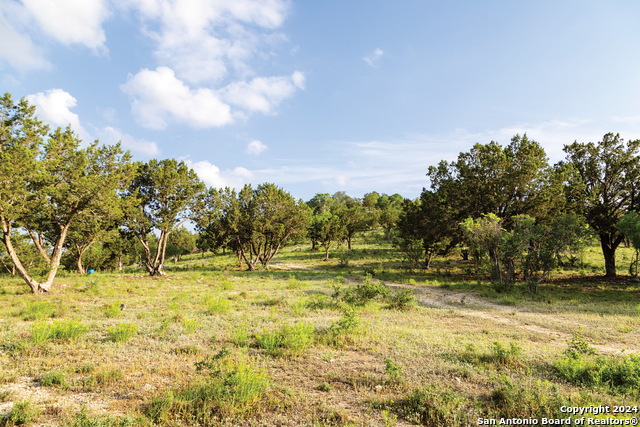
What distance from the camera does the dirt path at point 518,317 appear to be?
9134 millimetres

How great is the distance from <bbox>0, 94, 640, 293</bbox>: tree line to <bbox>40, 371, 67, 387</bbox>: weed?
46.0 feet

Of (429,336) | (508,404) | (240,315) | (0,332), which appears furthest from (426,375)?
(0,332)

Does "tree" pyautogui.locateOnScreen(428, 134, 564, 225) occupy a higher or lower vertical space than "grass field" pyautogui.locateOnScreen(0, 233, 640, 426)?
higher

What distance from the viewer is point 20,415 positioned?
432 cm

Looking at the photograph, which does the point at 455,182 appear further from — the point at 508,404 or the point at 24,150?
the point at 24,150

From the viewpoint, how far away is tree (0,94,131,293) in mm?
14805

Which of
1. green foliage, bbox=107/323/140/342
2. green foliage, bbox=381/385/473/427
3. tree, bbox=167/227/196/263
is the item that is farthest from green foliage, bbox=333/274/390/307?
tree, bbox=167/227/196/263

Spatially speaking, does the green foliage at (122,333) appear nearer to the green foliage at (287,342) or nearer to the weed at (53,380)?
the weed at (53,380)

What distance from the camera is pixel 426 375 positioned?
6340 mm

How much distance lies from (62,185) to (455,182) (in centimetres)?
3140


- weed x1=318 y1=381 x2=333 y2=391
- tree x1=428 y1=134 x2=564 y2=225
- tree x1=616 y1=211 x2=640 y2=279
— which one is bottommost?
weed x1=318 y1=381 x2=333 y2=391

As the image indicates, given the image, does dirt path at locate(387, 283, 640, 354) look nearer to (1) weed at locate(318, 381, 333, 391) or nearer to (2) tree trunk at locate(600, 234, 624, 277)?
(1) weed at locate(318, 381, 333, 391)

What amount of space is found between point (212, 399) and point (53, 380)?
339cm

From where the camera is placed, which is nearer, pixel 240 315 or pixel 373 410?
pixel 373 410
